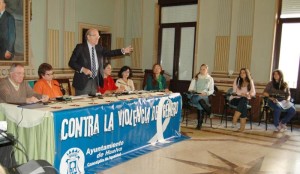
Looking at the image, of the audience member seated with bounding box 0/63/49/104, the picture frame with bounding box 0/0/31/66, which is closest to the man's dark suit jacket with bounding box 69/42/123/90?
the audience member seated with bounding box 0/63/49/104

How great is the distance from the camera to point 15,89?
3.16 m

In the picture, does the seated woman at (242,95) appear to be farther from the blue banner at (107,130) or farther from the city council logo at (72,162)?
the city council logo at (72,162)

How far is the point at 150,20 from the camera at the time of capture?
8055 mm

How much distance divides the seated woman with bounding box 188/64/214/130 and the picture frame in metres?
3.52

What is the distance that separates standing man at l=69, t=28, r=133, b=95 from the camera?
11.8 ft

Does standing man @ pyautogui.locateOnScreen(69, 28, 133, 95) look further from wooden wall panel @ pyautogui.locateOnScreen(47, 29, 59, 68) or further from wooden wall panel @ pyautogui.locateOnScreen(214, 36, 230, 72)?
wooden wall panel @ pyautogui.locateOnScreen(214, 36, 230, 72)

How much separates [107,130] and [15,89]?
1.09 m

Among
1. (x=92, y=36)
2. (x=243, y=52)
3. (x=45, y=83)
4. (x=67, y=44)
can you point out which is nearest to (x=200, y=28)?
(x=243, y=52)

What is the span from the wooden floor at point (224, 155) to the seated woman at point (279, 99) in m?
0.30

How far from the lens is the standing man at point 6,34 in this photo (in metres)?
5.66

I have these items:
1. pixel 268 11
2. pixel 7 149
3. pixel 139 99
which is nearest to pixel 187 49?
pixel 268 11

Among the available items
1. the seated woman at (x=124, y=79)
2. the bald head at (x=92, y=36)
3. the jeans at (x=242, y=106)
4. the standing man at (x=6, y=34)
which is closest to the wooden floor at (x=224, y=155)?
the jeans at (x=242, y=106)

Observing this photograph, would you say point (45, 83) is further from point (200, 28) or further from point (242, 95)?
point (200, 28)

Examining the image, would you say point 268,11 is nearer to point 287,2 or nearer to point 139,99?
point 287,2
